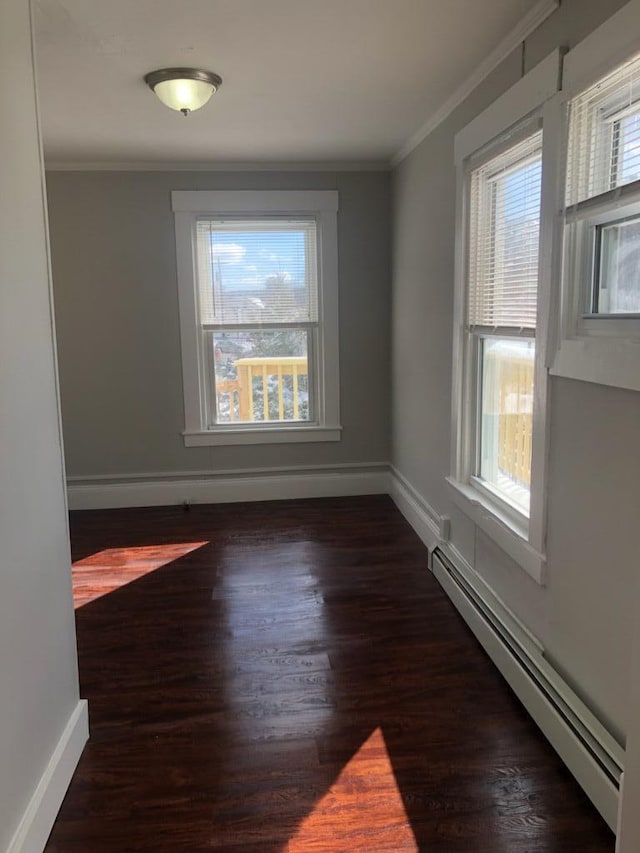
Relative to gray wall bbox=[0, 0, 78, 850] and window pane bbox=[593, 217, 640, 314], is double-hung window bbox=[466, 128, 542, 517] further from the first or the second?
gray wall bbox=[0, 0, 78, 850]

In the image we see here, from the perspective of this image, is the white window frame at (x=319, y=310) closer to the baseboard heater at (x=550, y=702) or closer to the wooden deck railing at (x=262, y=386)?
the wooden deck railing at (x=262, y=386)

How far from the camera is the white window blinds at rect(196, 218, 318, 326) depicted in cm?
447

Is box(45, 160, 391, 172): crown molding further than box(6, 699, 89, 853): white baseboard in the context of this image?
Yes

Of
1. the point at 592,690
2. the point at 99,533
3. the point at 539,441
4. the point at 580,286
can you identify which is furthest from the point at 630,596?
the point at 99,533

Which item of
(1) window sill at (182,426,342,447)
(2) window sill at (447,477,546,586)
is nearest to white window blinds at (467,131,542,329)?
(2) window sill at (447,477,546,586)

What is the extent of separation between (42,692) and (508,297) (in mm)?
2145

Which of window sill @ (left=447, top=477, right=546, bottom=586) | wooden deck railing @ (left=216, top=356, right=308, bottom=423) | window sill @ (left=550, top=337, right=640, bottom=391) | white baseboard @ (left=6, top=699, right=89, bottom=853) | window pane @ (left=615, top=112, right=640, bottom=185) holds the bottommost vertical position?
white baseboard @ (left=6, top=699, right=89, bottom=853)

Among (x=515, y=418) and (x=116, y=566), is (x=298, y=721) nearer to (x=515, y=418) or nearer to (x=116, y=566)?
(x=515, y=418)

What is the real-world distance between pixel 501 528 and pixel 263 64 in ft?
6.96

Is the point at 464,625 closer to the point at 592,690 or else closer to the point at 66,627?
the point at 592,690

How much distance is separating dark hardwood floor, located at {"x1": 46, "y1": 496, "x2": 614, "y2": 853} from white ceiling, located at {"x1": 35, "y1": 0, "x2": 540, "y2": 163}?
240 cm

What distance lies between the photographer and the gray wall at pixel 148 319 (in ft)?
14.2

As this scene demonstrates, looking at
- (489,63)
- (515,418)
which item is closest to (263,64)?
(489,63)

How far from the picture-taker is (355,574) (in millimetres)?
3420
